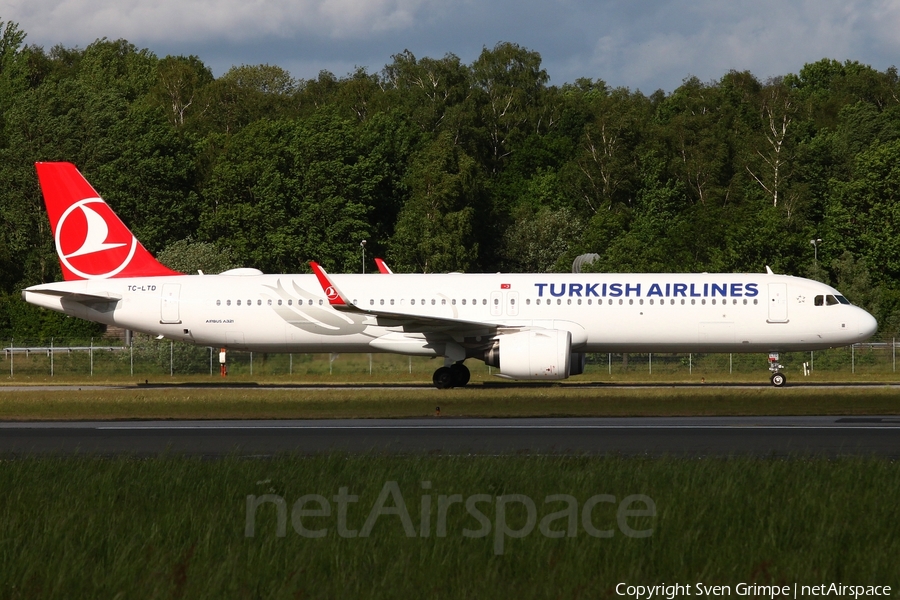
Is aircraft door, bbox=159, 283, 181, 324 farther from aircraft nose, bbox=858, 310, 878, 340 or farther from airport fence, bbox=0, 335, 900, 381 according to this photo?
aircraft nose, bbox=858, 310, 878, 340

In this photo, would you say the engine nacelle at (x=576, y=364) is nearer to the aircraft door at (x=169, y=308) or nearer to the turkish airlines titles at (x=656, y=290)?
the turkish airlines titles at (x=656, y=290)

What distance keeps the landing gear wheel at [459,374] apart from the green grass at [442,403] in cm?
184

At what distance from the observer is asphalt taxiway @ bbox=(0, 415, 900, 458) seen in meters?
15.9

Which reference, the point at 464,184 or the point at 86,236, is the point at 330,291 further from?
the point at 464,184

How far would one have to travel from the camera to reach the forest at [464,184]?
7062 cm

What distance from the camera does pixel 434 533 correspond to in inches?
368

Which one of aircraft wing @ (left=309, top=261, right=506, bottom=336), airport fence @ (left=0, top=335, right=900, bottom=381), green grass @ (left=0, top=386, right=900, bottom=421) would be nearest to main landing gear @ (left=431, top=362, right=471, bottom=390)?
aircraft wing @ (left=309, top=261, right=506, bottom=336)

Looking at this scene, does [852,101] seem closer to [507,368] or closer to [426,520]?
[507,368]

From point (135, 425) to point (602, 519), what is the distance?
13284 millimetres

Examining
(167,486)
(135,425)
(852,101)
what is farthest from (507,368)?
(852,101)

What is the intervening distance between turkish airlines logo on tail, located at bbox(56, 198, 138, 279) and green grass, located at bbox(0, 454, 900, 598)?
22194 millimetres

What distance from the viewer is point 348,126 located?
8088 cm

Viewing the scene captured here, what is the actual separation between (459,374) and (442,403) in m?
6.86

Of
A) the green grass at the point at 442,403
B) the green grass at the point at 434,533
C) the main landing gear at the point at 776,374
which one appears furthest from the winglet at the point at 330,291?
the green grass at the point at 434,533
